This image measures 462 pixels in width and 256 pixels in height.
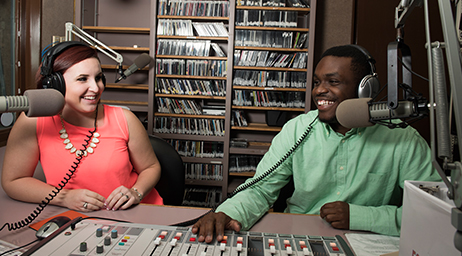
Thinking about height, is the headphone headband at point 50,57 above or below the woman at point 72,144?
above

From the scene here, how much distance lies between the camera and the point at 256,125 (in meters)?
3.39

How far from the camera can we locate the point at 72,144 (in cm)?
118

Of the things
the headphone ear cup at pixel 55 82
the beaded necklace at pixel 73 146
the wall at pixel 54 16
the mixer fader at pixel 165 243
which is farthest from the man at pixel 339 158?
the wall at pixel 54 16

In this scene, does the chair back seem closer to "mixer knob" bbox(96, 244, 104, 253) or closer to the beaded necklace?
the beaded necklace

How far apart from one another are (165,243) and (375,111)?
21.4 inches

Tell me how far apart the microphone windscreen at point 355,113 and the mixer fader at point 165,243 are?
0.30 m

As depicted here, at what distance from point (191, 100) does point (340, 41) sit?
1832 millimetres

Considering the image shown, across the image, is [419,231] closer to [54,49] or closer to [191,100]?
[54,49]

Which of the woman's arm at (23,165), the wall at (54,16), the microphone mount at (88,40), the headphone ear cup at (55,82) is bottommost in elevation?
the woman's arm at (23,165)

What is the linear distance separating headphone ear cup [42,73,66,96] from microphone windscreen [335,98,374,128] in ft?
3.24

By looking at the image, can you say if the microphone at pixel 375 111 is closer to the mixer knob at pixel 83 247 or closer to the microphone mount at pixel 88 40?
the mixer knob at pixel 83 247

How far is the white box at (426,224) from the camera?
1.52 ft

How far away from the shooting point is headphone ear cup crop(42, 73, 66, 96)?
112 cm

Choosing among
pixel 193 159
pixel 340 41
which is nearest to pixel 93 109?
pixel 193 159
